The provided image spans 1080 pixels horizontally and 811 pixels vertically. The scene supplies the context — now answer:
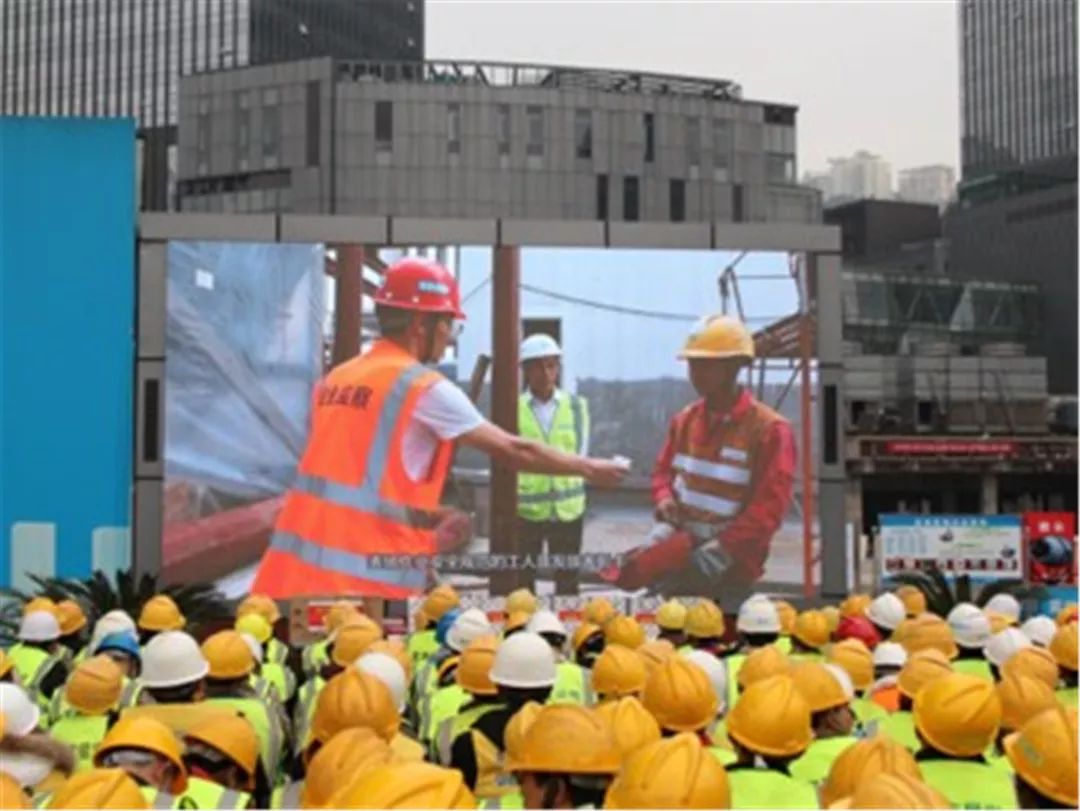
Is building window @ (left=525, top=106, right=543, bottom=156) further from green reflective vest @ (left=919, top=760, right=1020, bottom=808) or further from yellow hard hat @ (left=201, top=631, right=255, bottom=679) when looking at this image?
green reflective vest @ (left=919, top=760, right=1020, bottom=808)

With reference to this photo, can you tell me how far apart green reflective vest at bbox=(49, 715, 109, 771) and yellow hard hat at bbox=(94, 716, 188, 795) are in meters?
1.92

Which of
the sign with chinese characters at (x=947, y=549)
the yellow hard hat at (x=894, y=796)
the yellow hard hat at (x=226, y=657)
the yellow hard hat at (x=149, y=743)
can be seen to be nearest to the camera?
the yellow hard hat at (x=894, y=796)

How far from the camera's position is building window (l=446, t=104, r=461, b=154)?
6112 centimetres

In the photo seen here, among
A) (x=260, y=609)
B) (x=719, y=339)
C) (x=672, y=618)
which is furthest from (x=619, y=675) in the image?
(x=719, y=339)

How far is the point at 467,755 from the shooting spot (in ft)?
19.9

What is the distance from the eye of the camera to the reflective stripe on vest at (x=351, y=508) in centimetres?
1705

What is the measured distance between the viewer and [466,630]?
360 inches

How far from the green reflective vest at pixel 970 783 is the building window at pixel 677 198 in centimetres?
5727

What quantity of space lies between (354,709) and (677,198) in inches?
2273

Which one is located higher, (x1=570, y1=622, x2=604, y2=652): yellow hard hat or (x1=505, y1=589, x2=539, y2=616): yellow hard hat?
(x1=570, y1=622, x2=604, y2=652): yellow hard hat

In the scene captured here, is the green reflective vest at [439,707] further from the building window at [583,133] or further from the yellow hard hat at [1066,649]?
the building window at [583,133]

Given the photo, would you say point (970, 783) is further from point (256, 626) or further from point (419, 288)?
point (419, 288)

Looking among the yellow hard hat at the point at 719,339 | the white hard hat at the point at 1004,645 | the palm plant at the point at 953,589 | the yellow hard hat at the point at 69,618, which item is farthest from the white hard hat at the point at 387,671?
the yellow hard hat at the point at 719,339

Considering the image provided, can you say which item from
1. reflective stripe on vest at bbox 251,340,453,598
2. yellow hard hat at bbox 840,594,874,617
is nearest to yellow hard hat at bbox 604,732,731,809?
yellow hard hat at bbox 840,594,874,617
